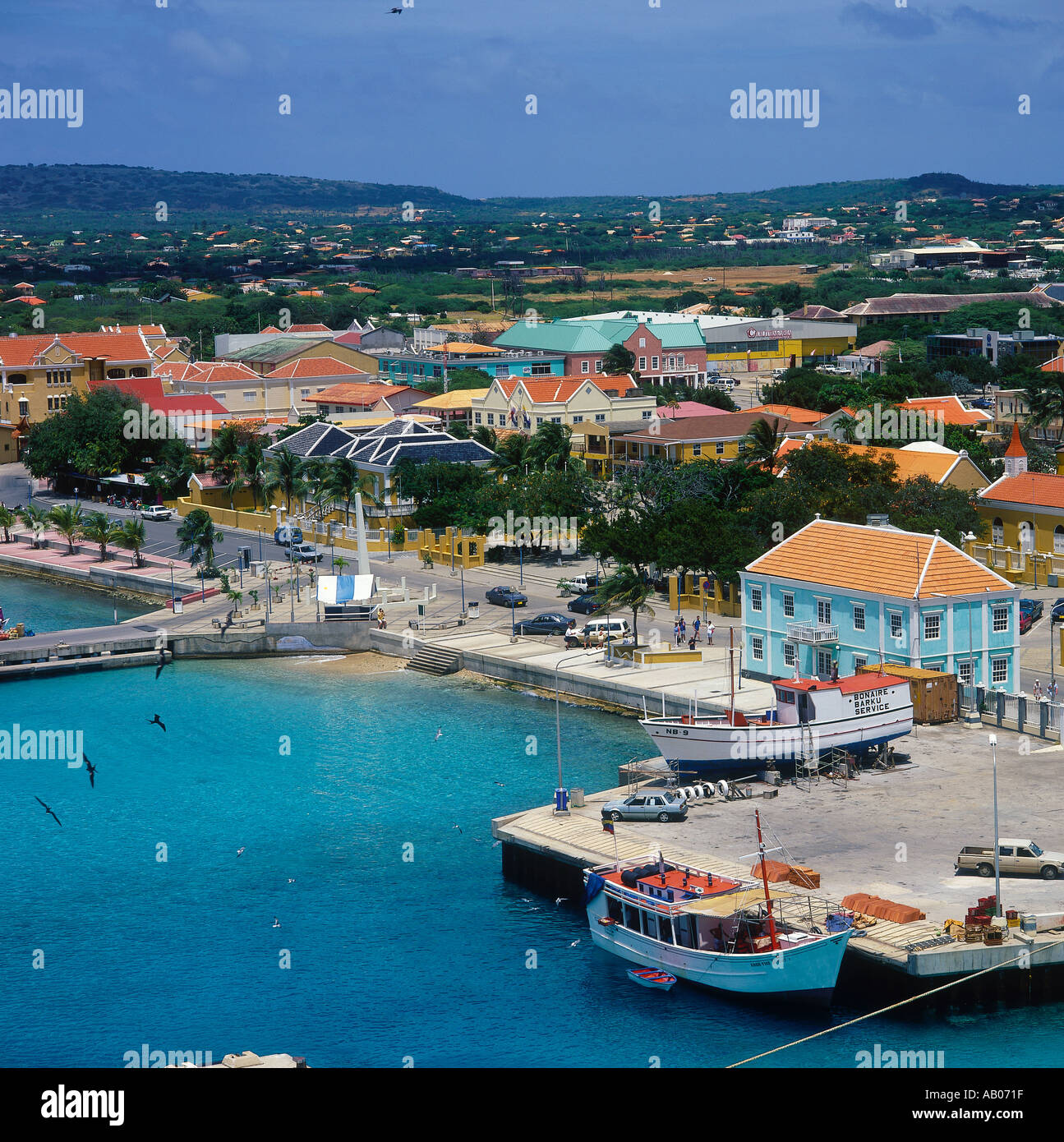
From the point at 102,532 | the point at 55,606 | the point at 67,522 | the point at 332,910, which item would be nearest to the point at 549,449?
the point at 102,532

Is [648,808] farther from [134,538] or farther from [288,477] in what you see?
[288,477]

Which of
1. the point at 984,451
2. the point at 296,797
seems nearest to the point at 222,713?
the point at 296,797

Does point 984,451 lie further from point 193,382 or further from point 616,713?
point 193,382

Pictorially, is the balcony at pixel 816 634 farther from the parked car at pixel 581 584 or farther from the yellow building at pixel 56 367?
the yellow building at pixel 56 367

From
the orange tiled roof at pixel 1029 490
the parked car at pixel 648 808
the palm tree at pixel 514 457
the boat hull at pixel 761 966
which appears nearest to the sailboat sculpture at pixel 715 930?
the boat hull at pixel 761 966
